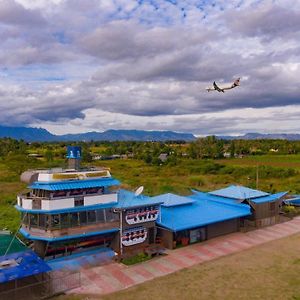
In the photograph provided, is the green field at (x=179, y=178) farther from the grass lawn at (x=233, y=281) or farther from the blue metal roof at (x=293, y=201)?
the grass lawn at (x=233, y=281)

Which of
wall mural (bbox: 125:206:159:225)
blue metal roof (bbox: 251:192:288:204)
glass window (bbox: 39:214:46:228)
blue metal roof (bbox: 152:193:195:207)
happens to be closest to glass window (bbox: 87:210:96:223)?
wall mural (bbox: 125:206:159:225)

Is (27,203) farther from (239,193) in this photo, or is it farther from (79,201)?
(239,193)

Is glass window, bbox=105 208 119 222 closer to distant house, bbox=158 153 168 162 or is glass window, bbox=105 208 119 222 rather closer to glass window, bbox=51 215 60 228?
glass window, bbox=51 215 60 228

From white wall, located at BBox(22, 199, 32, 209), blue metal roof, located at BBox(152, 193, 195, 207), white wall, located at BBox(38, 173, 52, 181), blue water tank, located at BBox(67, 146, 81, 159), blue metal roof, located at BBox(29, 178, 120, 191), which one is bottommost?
blue metal roof, located at BBox(152, 193, 195, 207)

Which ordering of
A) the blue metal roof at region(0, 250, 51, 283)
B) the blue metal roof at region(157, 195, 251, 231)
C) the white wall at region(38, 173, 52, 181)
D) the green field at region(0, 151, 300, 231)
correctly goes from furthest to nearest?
1. the green field at region(0, 151, 300, 231)
2. the blue metal roof at region(157, 195, 251, 231)
3. the white wall at region(38, 173, 52, 181)
4. the blue metal roof at region(0, 250, 51, 283)

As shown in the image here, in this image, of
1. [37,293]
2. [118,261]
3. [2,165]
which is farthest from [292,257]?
[2,165]
